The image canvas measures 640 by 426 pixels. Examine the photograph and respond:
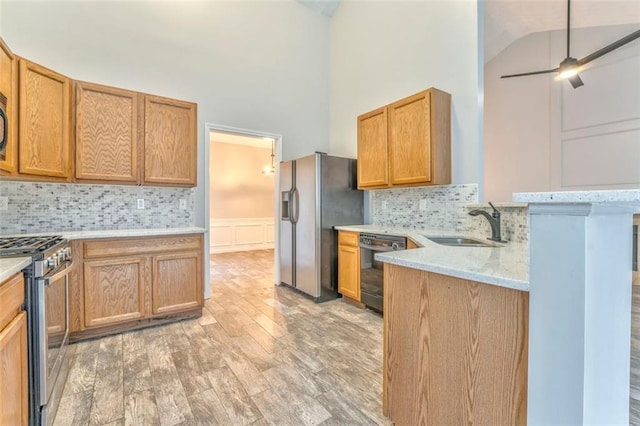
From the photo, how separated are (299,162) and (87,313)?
2.55m

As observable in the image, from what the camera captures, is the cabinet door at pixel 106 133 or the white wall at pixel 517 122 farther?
the white wall at pixel 517 122

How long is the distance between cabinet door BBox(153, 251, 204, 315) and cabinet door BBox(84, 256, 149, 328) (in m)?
0.10

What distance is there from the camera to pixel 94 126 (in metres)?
2.57

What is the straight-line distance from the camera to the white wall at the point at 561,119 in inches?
152

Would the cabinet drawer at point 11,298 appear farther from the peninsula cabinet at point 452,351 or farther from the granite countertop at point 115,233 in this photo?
the peninsula cabinet at point 452,351

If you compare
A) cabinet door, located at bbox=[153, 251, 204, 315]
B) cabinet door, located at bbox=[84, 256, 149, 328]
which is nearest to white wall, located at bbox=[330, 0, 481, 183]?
cabinet door, located at bbox=[153, 251, 204, 315]

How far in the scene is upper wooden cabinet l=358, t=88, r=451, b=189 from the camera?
2783 mm

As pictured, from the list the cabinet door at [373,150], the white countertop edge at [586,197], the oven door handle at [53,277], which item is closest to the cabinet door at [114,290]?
the oven door handle at [53,277]

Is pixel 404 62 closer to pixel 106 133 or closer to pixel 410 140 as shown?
pixel 410 140

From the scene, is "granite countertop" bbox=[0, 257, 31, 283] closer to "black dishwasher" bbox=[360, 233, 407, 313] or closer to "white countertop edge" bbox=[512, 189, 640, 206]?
"white countertop edge" bbox=[512, 189, 640, 206]

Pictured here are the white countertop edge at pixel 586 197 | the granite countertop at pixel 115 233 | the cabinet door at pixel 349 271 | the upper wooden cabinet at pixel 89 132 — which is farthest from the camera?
the cabinet door at pixel 349 271

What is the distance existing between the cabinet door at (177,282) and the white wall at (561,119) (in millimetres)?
5030

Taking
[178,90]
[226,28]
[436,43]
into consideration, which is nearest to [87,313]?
[178,90]

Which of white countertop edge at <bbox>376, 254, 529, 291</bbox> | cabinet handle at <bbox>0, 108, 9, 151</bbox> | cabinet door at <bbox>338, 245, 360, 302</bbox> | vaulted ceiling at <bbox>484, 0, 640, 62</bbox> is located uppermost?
vaulted ceiling at <bbox>484, 0, 640, 62</bbox>
